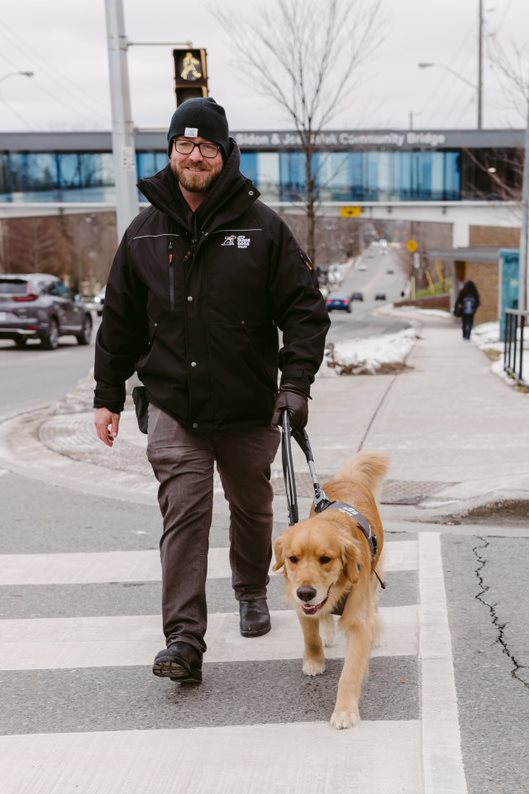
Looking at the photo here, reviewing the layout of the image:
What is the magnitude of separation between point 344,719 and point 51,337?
21.7 m

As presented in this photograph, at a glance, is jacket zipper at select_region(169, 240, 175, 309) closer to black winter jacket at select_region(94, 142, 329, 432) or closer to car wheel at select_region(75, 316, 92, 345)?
black winter jacket at select_region(94, 142, 329, 432)

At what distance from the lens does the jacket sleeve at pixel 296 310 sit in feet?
12.9

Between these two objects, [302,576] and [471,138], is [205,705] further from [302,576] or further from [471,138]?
[471,138]

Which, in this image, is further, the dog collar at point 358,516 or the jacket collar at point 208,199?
the jacket collar at point 208,199

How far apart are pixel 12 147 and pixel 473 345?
39.7 meters

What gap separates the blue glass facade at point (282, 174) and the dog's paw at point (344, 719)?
48043 millimetres

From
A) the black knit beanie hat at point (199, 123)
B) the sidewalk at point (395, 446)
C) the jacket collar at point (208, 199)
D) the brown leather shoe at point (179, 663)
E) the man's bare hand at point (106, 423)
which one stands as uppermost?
the black knit beanie hat at point (199, 123)

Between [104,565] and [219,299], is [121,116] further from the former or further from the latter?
[219,299]

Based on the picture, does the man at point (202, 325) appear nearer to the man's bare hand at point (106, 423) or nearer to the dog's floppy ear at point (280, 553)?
the man's bare hand at point (106, 423)

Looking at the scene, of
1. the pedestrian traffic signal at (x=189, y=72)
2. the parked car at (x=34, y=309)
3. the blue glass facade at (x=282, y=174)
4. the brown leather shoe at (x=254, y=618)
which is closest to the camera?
the brown leather shoe at (x=254, y=618)

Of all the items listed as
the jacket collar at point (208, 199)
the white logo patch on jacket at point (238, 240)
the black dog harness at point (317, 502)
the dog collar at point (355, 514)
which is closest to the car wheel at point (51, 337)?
the jacket collar at point (208, 199)

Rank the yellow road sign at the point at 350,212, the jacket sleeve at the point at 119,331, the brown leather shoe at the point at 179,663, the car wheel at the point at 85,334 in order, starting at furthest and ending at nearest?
the yellow road sign at the point at 350,212
the car wheel at the point at 85,334
the jacket sleeve at the point at 119,331
the brown leather shoe at the point at 179,663

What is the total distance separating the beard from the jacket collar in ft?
0.11

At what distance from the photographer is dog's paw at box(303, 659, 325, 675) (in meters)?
3.89
